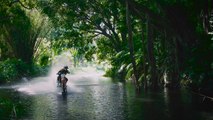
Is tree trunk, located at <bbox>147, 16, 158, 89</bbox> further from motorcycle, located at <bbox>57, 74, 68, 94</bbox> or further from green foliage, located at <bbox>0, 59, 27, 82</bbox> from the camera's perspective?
green foliage, located at <bbox>0, 59, 27, 82</bbox>

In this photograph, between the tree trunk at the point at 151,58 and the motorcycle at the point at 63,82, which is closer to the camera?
the tree trunk at the point at 151,58

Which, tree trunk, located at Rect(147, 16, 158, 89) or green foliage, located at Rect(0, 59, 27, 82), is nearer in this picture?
tree trunk, located at Rect(147, 16, 158, 89)

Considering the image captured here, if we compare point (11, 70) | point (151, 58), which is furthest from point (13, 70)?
point (151, 58)

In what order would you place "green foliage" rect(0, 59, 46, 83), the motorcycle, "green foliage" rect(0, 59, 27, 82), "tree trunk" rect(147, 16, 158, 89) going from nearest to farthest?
"tree trunk" rect(147, 16, 158, 89) < the motorcycle < "green foliage" rect(0, 59, 27, 82) < "green foliage" rect(0, 59, 46, 83)

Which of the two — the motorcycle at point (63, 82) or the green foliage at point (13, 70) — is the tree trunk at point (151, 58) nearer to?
the motorcycle at point (63, 82)

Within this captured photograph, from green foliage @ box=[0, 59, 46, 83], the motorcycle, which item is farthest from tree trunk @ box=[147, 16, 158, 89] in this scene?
green foliage @ box=[0, 59, 46, 83]

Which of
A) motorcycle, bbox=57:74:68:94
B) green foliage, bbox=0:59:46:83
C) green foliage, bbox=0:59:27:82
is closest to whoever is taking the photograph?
motorcycle, bbox=57:74:68:94

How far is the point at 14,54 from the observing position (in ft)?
158

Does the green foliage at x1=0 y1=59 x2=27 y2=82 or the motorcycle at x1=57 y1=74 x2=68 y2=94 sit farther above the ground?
the green foliage at x1=0 y1=59 x2=27 y2=82

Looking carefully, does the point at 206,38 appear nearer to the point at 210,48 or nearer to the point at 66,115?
the point at 210,48

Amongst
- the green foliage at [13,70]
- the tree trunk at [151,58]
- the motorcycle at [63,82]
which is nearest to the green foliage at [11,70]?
the green foliage at [13,70]

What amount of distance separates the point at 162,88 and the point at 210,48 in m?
5.64

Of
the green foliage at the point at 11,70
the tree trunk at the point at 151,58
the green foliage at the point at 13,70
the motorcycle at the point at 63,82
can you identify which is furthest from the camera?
the green foliage at the point at 13,70

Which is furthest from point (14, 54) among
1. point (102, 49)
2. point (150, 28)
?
point (150, 28)
